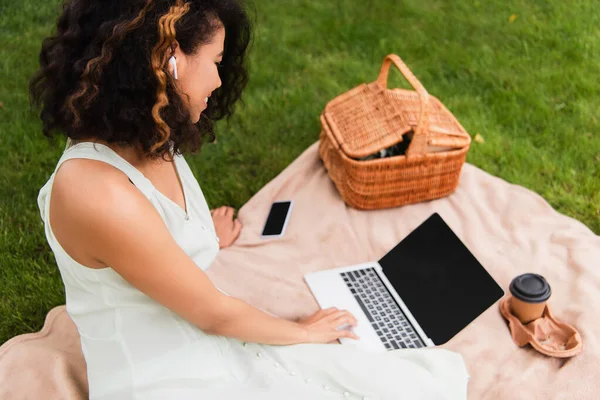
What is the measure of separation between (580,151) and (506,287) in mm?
1251

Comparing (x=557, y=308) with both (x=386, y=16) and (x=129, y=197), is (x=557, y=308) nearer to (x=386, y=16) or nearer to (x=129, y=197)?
(x=129, y=197)

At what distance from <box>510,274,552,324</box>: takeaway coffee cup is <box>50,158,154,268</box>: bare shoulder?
149cm

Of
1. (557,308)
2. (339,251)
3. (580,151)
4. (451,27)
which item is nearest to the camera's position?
(557,308)

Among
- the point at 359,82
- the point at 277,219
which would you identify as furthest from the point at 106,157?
the point at 359,82

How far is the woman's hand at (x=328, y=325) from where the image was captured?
2.15 meters

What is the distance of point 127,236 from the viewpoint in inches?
61.0

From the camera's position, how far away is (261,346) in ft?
6.58

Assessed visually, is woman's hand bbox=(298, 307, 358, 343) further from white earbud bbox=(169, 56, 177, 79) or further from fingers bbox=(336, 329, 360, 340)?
white earbud bbox=(169, 56, 177, 79)

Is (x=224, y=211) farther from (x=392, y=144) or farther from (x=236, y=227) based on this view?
(x=392, y=144)

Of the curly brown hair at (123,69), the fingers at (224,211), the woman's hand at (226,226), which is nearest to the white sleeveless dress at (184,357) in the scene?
the curly brown hair at (123,69)

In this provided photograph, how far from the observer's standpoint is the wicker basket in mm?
2846

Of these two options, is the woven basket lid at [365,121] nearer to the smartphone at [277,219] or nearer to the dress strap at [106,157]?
the smartphone at [277,219]

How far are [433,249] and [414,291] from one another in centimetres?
21

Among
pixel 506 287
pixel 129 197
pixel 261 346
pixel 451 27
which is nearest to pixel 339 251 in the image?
pixel 506 287
